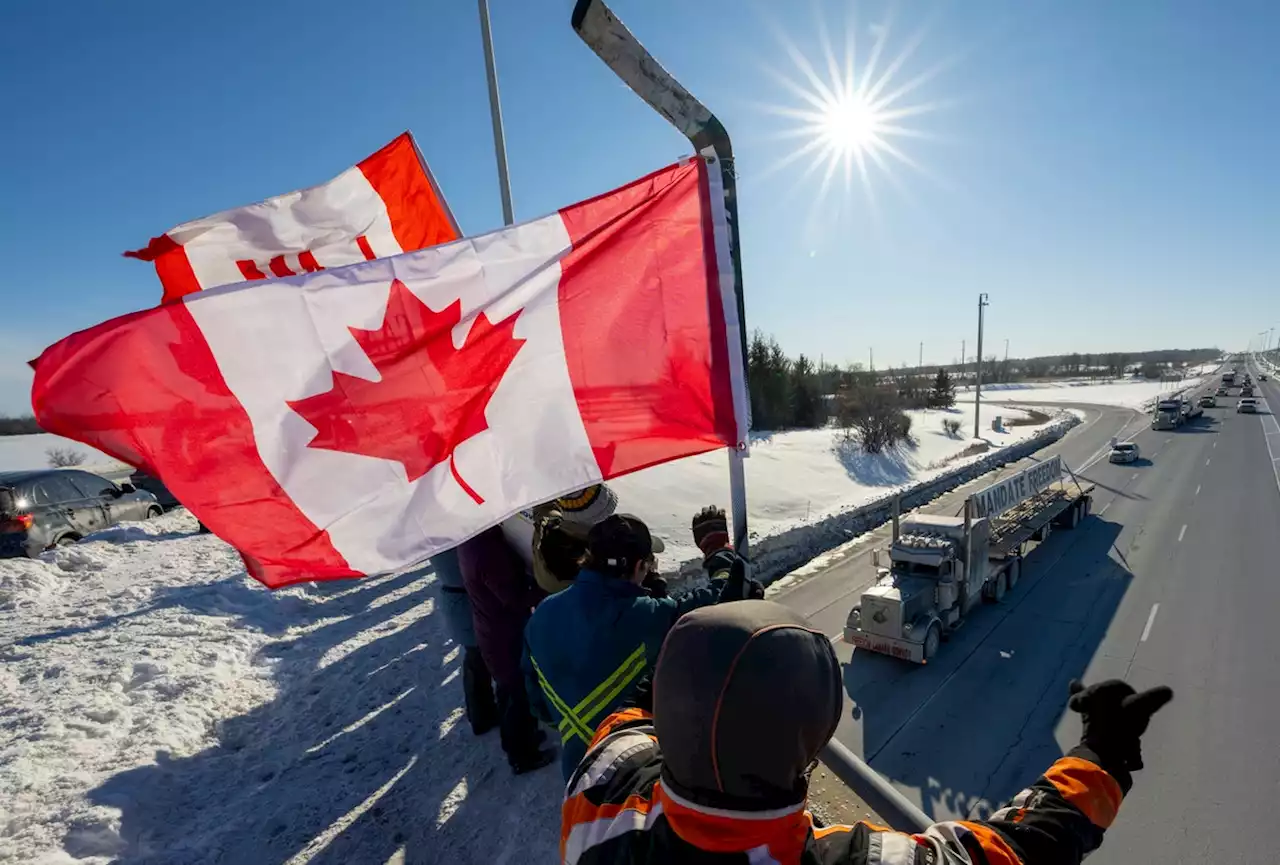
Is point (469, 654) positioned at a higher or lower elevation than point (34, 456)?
higher

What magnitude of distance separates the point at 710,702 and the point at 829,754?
230 cm

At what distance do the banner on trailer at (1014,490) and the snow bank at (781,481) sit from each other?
4887 mm

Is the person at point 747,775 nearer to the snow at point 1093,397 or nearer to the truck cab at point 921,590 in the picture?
the truck cab at point 921,590

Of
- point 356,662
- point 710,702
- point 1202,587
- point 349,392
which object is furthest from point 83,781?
point 1202,587

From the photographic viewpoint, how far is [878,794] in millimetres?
2721

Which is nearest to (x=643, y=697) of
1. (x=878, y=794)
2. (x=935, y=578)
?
(x=878, y=794)

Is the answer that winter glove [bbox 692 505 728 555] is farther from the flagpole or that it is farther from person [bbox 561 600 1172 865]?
the flagpole

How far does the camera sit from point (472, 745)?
4949 millimetres

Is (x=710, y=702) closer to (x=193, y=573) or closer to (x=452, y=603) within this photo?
(x=452, y=603)

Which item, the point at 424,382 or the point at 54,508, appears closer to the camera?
the point at 424,382

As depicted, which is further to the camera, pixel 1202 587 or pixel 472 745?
pixel 1202 587

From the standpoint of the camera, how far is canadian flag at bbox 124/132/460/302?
3557 millimetres

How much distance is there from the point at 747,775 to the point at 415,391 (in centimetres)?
239

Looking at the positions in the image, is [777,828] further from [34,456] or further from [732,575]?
[34,456]
